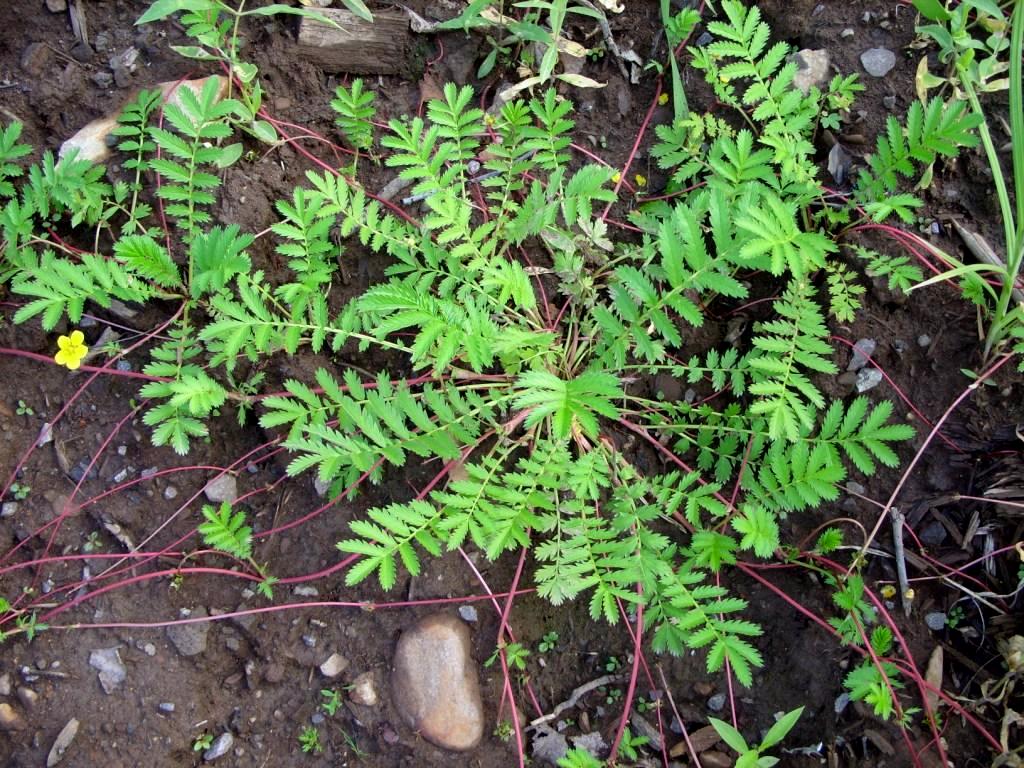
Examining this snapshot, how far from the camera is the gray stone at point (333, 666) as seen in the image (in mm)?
2357

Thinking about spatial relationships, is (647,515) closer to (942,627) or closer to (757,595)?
(757,595)

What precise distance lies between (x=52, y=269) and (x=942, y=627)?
9.42 ft

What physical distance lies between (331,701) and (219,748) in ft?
1.15

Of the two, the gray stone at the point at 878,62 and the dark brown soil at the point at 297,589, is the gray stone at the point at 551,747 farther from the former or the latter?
the gray stone at the point at 878,62

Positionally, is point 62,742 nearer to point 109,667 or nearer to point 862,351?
point 109,667

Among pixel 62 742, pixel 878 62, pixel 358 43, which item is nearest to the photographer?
pixel 62 742

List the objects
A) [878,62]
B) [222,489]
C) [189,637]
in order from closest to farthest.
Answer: [189,637]
[222,489]
[878,62]

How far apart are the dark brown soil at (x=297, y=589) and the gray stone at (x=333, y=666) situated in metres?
0.02

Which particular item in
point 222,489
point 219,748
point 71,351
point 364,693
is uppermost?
point 71,351

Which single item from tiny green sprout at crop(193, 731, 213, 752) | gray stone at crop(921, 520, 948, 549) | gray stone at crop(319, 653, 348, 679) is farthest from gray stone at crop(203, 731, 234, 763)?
gray stone at crop(921, 520, 948, 549)

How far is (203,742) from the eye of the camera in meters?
2.29

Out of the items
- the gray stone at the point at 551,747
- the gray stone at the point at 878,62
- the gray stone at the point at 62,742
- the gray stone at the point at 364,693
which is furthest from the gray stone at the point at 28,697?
the gray stone at the point at 878,62

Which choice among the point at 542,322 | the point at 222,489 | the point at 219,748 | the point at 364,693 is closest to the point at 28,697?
the point at 219,748

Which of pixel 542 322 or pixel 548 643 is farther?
pixel 542 322
